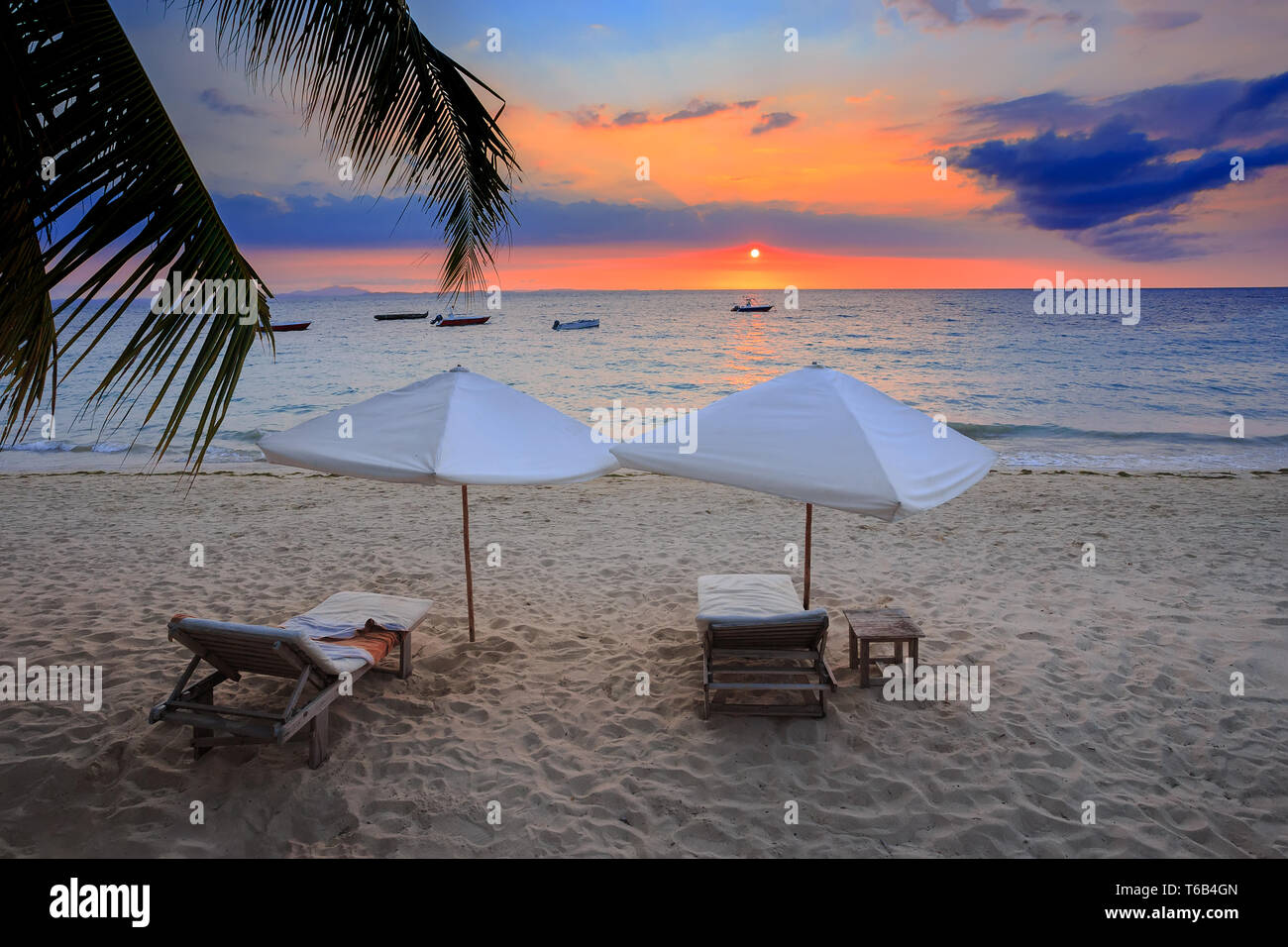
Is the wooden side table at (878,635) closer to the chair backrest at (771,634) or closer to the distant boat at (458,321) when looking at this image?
the chair backrest at (771,634)

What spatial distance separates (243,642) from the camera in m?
3.61

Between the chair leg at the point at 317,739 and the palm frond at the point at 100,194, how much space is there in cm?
179

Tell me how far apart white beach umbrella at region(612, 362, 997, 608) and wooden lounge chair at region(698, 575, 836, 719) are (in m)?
0.95

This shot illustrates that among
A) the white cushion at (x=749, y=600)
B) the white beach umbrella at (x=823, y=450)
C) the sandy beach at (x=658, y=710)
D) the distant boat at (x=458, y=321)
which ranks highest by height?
the distant boat at (x=458, y=321)

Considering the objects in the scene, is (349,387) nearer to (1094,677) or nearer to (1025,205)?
(1094,677)

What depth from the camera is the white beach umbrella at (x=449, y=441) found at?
412cm

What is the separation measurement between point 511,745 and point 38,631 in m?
4.27

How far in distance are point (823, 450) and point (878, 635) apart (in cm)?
147

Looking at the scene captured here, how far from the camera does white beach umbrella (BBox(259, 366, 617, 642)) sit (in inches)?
162

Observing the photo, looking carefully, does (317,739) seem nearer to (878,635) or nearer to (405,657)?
(405,657)

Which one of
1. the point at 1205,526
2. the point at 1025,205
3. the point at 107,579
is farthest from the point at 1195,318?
the point at 107,579

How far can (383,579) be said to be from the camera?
6.96m

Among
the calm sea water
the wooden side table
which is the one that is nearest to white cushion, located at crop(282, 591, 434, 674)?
the wooden side table

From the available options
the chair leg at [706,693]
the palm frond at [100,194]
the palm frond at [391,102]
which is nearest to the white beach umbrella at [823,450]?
the chair leg at [706,693]
